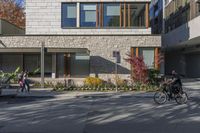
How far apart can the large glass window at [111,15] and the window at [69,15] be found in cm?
246

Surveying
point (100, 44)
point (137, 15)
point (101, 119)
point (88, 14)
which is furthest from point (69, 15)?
point (101, 119)

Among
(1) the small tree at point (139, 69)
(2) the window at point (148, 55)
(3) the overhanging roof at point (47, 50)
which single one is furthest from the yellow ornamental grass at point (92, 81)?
(2) the window at point (148, 55)

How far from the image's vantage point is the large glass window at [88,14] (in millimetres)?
33125

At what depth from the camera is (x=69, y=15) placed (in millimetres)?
33375

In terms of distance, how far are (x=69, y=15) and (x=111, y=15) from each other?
3382 millimetres

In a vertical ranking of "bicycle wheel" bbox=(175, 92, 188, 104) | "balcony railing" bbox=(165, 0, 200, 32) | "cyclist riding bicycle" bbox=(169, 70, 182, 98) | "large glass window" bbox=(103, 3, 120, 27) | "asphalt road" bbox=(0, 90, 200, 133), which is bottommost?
"asphalt road" bbox=(0, 90, 200, 133)

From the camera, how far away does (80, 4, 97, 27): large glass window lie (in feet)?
109

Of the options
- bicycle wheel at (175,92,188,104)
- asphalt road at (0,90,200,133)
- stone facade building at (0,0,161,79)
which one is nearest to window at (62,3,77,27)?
stone facade building at (0,0,161,79)

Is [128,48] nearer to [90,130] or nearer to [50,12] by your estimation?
[50,12]

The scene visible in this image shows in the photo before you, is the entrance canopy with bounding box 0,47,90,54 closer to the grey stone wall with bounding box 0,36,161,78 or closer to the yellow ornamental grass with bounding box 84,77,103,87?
the grey stone wall with bounding box 0,36,161,78

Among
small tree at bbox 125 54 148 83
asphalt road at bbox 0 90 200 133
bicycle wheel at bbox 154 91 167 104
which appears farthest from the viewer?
small tree at bbox 125 54 148 83

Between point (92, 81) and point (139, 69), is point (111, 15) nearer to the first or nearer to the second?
point (139, 69)

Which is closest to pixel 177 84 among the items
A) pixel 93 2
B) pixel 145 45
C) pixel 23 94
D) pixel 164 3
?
pixel 23 94

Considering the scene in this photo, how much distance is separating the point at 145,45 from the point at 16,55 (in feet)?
33.6
